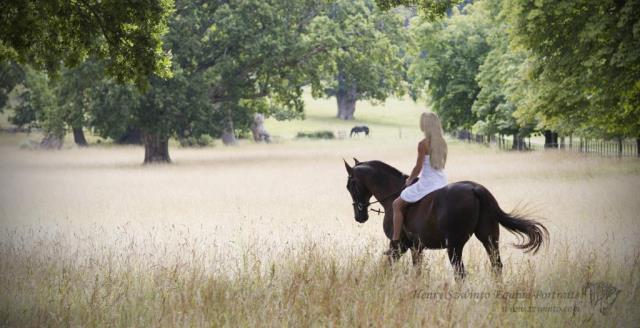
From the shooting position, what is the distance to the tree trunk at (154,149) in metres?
45.8

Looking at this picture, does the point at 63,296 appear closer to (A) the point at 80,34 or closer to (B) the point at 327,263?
(B) the point at 327,263

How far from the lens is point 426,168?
30.0 feet

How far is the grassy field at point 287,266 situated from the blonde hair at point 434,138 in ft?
4.46

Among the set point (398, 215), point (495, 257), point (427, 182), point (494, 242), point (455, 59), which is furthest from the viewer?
point (455, 59)

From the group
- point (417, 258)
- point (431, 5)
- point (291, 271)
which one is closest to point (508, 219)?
point (417, 258)

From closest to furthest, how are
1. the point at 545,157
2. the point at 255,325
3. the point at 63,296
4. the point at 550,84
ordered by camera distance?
the point at 255,325 → the point at 63,296 → the point at 550,84 → the point at 545,157

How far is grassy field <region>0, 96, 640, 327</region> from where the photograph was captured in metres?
8.10

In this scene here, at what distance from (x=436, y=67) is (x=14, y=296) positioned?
51.8 m

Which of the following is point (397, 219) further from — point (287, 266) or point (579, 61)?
point (579, 61)

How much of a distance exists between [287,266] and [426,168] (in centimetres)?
257

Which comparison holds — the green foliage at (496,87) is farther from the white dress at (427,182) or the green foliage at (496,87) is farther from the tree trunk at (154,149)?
the white dress at (427,182)

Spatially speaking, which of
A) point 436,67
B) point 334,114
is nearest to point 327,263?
point 436,67

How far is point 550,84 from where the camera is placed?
23766mm

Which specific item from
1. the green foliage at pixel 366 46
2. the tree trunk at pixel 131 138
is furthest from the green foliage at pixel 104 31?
the tree trunk at pixel 131 138
